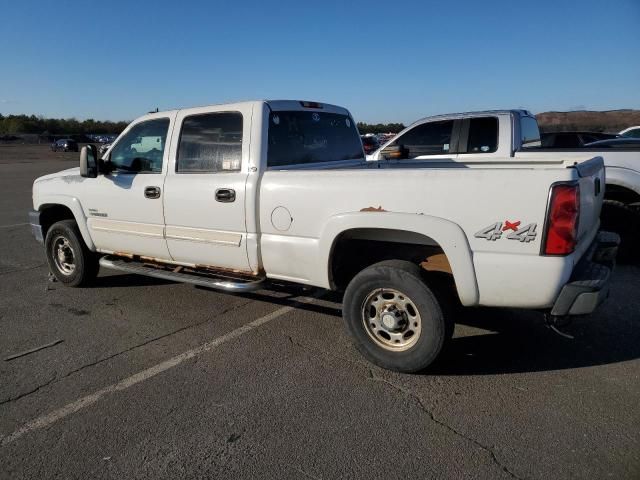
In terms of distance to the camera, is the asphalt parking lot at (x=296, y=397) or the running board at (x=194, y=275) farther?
the running board at (x=194, y=275)

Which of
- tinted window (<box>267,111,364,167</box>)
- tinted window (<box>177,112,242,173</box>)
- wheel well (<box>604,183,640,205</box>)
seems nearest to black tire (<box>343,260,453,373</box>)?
tinted window (<box>267,111,364,167</box>)

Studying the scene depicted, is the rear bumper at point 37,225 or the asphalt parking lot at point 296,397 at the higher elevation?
the rear bumper at point 37,225

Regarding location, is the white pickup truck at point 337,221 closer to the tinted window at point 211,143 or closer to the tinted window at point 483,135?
the tinted window at point 211,143

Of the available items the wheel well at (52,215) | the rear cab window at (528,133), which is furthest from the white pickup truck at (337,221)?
the rear cab window at (528,133)

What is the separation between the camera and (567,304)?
310 centimetres

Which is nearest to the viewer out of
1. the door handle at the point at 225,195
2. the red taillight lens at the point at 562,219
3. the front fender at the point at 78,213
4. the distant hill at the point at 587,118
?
the red taillight lens at the point at 562,219

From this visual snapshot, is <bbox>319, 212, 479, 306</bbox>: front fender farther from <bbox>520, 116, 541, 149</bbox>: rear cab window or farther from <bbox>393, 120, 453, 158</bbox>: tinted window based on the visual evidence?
<bbox>520, 116, 541, 149</bbox>: rear cab window

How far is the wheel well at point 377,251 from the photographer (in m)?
3.73

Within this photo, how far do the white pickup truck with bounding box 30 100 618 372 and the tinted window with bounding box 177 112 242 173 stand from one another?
0.04ft

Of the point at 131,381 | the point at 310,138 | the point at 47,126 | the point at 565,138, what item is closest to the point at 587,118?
the point at 565,138

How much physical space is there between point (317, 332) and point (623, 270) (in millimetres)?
4115

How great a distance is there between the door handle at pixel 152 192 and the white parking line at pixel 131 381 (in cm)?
149

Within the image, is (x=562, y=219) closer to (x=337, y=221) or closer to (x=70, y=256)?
(x=337, y=221)

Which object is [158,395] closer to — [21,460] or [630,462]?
[21,460]
